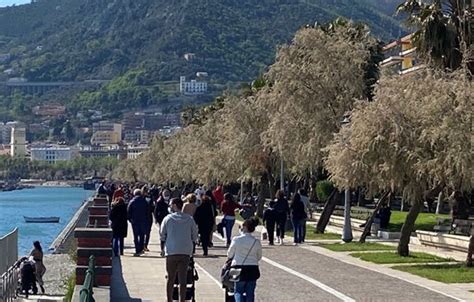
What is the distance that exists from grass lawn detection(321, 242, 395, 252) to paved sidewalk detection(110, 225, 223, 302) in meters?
6.44

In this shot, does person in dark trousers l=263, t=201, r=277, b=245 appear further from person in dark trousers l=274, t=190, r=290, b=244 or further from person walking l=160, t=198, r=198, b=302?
person walking l=160, t=198, r=198, b=302

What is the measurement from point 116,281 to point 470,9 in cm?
1815

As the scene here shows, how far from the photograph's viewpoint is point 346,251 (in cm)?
3331

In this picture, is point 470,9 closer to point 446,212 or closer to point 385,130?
point 385,130

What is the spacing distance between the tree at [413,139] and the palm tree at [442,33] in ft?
21.5

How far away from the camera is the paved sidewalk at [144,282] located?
20.8 m

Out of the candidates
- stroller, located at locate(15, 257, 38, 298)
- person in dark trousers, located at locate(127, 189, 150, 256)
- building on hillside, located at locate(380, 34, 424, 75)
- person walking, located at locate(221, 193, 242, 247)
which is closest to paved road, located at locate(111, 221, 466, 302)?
person in dark trousers, located at locate(127, 189, 150, 256)

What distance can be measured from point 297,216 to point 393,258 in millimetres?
6796

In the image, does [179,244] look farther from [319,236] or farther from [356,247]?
[319,236]

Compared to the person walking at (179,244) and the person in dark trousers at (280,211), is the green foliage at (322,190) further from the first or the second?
the person walking at (179,244)

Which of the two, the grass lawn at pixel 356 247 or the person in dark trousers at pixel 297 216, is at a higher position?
the person in dark trousers at pixel 297 216

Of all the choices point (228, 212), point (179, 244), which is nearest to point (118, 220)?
point (228, 212)

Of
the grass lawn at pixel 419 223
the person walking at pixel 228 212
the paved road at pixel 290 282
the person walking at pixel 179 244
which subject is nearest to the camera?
the person walking at pixel 179 244

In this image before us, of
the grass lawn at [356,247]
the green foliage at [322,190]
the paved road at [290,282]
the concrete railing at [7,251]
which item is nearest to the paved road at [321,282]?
the paved road at [290,282]
